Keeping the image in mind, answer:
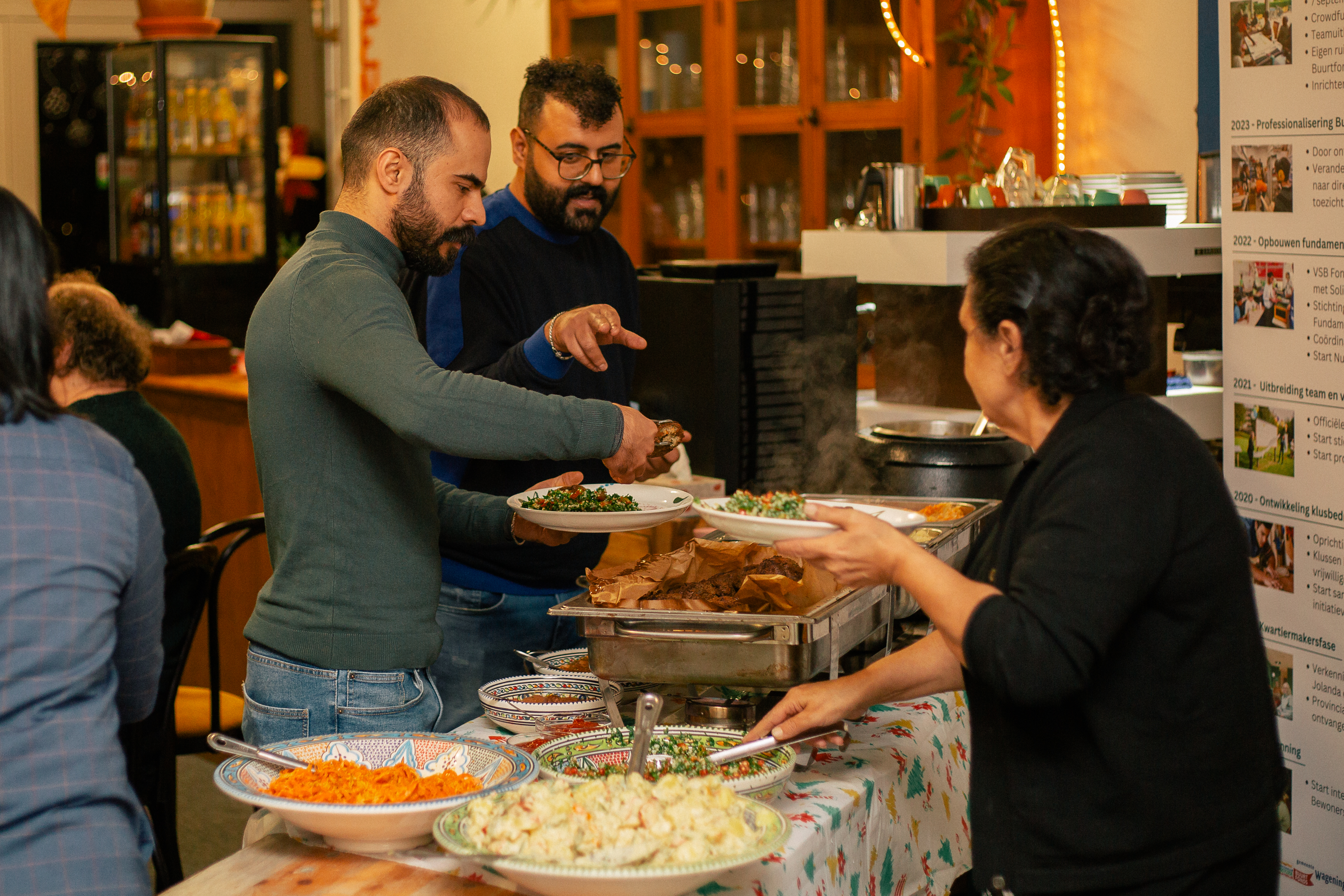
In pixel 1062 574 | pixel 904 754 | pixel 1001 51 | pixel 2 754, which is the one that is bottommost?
pixel 904 754

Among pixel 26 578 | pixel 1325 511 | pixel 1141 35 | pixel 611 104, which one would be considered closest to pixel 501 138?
pixel 1141 35

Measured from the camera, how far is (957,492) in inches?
100.0

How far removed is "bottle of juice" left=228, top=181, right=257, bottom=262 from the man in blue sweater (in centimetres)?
528

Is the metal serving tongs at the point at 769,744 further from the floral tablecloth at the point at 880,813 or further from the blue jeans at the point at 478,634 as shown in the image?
the blue jeans at the point at 478,634

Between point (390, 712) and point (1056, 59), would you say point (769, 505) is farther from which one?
point (1056, 59)

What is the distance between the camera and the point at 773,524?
5.07 feet

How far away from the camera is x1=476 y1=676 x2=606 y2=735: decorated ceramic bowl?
5.50 feet

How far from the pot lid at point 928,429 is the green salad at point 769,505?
3.16 ft

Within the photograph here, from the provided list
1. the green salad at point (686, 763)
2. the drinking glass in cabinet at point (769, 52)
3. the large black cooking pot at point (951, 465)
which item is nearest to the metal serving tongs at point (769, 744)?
the green salad at point (686, 763)

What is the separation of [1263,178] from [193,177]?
6025 mm

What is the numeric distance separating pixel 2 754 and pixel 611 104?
1568 millimetres

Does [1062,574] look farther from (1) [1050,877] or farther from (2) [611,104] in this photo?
(2) [611,104]

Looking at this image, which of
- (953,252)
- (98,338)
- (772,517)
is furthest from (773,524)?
(98,338)

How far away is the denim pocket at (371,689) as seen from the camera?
5.28 ft
